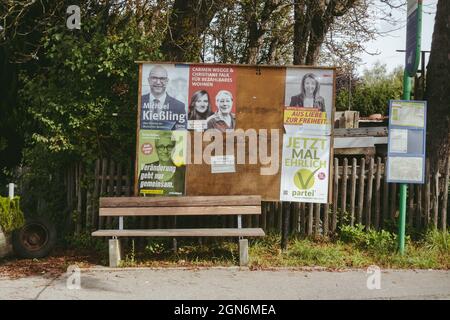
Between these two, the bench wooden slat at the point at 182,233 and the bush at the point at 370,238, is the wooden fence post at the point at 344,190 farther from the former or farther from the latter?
the bench wooden slat at the point at 182,233

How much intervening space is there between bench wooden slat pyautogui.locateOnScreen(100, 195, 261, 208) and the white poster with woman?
1217 mm

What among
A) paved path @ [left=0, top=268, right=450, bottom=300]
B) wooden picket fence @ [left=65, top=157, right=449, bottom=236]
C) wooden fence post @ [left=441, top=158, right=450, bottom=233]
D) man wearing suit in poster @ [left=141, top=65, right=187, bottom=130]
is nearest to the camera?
paved path @ [left=0, top=268, right=450, bottom=300]

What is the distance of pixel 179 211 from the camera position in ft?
25.6

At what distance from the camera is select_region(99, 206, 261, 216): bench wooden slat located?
7742 mm

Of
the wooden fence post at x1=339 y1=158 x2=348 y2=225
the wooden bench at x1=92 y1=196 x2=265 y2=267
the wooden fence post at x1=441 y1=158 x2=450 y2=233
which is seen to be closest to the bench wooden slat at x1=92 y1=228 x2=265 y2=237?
the wooden bench at x1=92 y1=196 x2=265 y2=267

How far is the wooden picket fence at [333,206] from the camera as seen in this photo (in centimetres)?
→ 845

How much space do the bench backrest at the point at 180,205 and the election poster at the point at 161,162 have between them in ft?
0.87

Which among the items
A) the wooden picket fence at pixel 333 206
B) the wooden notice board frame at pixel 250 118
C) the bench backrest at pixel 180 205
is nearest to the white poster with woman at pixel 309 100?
the wooden notice board frame at pixel 250 118

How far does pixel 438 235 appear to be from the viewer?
27.2ft

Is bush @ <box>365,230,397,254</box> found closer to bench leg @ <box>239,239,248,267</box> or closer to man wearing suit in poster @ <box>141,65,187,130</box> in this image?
bench leg @ <box>239,239,248,267</box>

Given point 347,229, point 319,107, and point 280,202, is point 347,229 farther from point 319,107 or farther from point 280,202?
point 319,107

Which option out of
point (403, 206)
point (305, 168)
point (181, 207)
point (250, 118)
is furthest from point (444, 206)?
point (181, 207)
